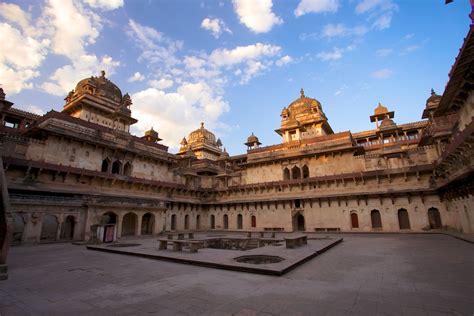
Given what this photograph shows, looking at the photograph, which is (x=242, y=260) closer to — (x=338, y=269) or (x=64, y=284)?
(x=338, y=269)

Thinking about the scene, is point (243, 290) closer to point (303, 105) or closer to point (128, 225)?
point (128, 225)

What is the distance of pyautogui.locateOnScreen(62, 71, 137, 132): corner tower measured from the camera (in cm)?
3731

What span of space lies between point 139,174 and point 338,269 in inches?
1093

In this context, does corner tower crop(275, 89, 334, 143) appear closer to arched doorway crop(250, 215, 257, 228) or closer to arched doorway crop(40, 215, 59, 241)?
arched doorway crop(250, 215, 257, 228)

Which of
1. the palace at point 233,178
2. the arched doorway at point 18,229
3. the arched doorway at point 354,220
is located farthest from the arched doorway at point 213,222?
the arched doorway at point 18,229

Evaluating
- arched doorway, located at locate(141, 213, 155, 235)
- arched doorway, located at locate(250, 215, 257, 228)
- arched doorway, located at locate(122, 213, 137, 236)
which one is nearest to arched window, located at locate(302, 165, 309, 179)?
arched doorway, located at locate(250, 215, 257, 228)

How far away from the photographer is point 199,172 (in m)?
39.5

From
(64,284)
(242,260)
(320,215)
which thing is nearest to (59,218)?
(64,284)

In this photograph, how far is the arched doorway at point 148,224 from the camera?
1090 inches

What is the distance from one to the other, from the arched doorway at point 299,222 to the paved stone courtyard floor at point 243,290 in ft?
69.4

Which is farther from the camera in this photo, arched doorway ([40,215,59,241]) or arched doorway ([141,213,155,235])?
arched doorway ([141,213,155,235])

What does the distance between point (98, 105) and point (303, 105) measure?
36.4 m

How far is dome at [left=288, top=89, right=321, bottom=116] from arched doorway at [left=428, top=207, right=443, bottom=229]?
2729 cm

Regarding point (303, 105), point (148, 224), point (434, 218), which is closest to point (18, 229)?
point (148, 224)
